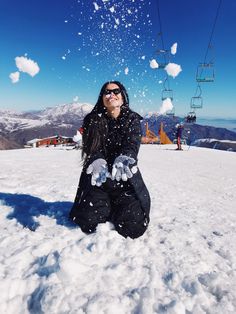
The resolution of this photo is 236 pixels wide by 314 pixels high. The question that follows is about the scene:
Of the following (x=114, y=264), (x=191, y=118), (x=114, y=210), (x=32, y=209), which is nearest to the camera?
(x=114, y=264)

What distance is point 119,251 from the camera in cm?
305

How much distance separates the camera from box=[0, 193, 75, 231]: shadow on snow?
3970mm

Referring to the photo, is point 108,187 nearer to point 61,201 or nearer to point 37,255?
point 37,255

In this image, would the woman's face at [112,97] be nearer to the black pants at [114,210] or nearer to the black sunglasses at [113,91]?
the black sunglasses at [113,91]

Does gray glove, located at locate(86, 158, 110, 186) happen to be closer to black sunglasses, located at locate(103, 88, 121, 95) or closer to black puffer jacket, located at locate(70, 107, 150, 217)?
black puffer jacket, located at locate(70, 107, 150, 217)

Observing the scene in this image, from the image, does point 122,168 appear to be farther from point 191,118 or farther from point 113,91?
point 191,118

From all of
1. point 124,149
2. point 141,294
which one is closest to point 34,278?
point 141,294

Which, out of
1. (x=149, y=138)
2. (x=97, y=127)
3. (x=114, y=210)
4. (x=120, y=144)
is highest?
(x=97, y=127)

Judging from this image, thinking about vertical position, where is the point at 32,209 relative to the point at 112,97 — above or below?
below

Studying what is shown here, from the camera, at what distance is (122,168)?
11.2 ft

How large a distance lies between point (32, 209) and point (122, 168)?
1.95 meters

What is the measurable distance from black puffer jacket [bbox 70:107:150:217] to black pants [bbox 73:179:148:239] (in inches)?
3.8

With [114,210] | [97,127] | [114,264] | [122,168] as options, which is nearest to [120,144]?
[97,127]

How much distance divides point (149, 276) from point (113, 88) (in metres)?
2.34
